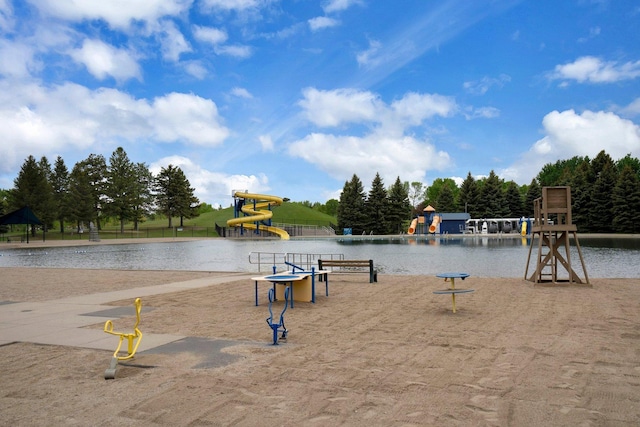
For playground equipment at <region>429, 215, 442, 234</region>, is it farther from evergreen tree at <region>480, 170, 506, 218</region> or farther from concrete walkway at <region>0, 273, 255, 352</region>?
concrete walkway at <region>0, 273, 255, 352</region>

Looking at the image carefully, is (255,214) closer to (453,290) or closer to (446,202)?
(446,202)

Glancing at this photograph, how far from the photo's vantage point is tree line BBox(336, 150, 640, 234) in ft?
221

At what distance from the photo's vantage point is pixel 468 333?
8000mm

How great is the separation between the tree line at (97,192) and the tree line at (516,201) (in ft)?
109

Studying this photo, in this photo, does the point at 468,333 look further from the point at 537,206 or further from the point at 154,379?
the point at 537,206

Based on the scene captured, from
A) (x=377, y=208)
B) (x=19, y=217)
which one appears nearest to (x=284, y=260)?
(x=19, y=217)

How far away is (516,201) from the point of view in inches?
3337

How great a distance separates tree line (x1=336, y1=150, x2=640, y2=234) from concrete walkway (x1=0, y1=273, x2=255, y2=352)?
6871 cm

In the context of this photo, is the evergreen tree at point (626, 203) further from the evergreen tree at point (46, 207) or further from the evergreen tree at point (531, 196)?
the evergreen tree at point (46, 207)

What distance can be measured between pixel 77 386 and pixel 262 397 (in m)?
2.22

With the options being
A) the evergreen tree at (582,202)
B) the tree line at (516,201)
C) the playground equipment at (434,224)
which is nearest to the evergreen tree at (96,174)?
the tree line at (516,201)

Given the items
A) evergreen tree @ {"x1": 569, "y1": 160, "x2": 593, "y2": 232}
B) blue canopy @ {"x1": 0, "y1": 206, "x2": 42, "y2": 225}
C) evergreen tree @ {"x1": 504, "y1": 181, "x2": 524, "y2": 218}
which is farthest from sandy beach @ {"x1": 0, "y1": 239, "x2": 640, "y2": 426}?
evergreen tree @ {"x1": 504, "y1": 181, "x2": 524, "y2": 218}

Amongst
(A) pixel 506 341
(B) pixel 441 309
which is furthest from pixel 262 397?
(B) pixel 441 309

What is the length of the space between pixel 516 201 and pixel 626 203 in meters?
20.0
